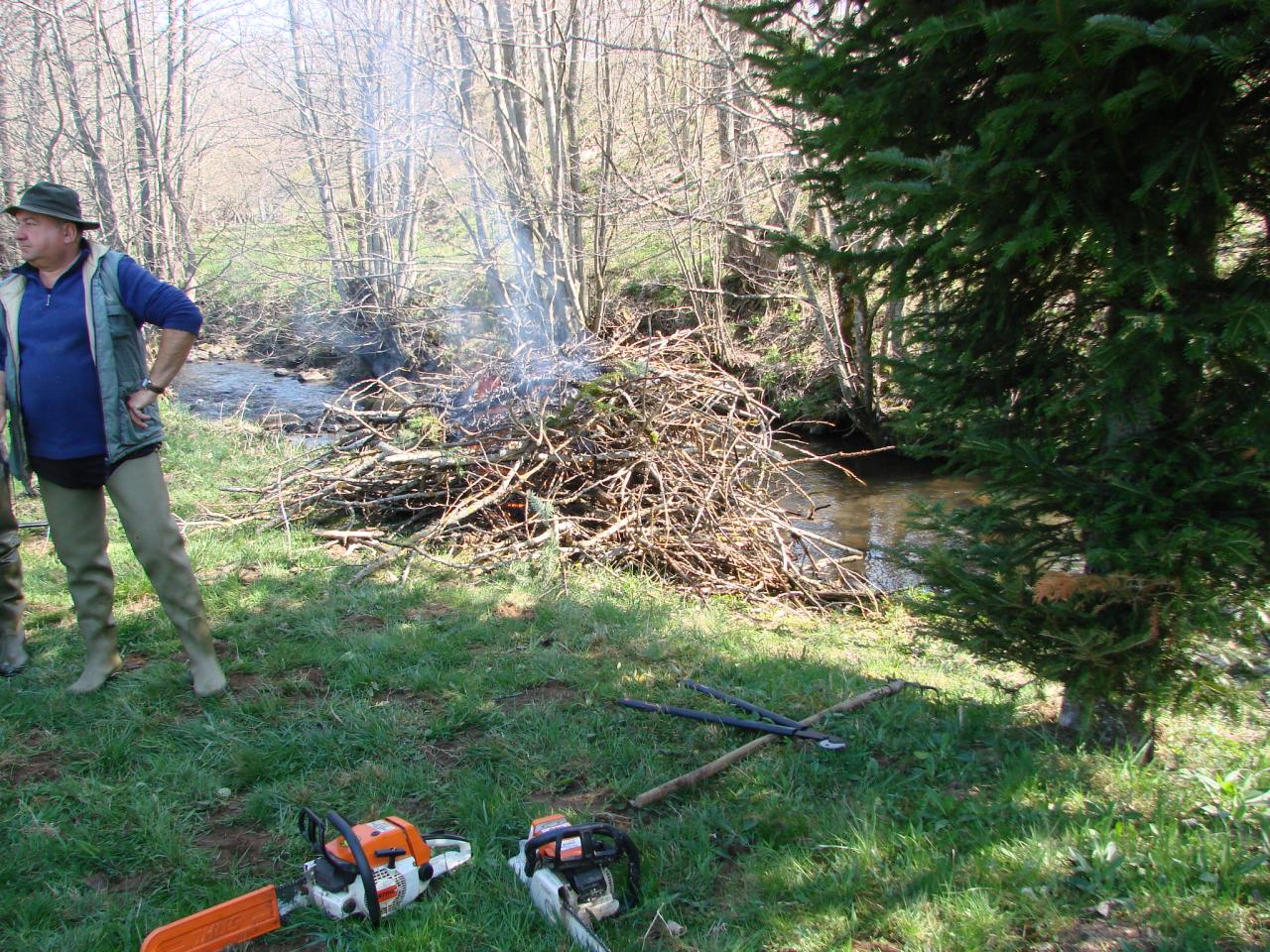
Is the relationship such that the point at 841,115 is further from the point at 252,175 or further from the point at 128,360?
the point at 252,175

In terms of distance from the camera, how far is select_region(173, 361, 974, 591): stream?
9883 millimetres

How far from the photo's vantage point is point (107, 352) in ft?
12.3

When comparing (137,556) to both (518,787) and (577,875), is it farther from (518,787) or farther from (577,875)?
(577,875)

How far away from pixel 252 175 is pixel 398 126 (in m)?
4.21

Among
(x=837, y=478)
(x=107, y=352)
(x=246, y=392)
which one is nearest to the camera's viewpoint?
(x=107, y=352)

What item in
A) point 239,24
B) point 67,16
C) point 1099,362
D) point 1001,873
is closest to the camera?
point 1001,873

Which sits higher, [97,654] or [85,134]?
[85,134]

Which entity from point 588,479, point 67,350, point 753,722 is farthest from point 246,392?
point 753,722

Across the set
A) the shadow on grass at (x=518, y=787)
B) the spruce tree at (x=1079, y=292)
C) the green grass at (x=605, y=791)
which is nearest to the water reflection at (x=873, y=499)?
the green grass at (x=605, y=791)

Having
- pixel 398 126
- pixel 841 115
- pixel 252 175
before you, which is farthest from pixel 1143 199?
pixel 252 175

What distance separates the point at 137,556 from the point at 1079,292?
3.90 m

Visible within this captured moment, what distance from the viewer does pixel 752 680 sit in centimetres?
433

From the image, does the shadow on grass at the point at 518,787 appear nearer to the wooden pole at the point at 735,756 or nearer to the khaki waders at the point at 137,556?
the wooden pole at the point at 735,756

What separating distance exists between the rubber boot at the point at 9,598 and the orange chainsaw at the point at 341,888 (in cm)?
255
